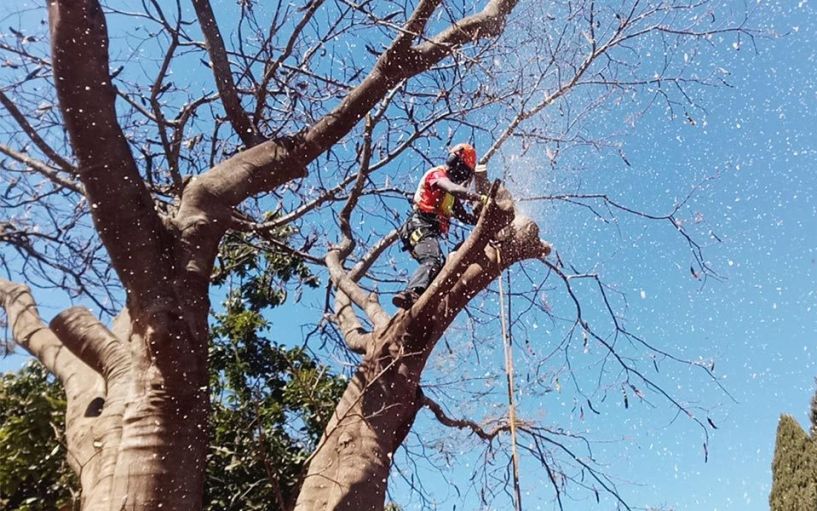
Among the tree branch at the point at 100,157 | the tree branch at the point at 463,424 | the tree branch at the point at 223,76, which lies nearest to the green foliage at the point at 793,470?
the tree branch at the point at 463,424

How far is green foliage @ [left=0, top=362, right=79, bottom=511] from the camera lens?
4.24 meters

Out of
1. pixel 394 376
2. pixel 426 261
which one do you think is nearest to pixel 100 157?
pixel 394 376

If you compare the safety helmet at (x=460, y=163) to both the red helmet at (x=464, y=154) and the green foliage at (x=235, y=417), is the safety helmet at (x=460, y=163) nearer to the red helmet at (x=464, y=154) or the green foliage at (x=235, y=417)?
the red helmet at (x=464, y=154)

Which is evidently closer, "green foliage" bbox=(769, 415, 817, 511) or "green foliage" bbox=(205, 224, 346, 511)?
"green foliage" bbox=(205, 224, 346, 511)

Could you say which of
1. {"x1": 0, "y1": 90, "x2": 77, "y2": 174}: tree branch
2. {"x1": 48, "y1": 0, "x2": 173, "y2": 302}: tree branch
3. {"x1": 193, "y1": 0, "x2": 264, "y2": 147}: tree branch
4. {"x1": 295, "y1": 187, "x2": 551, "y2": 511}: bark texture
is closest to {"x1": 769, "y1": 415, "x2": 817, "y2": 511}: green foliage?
{"x1": 295, "y1": 187, "x2": 551, "y2": 511}: bark texture

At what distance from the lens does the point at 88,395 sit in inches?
125

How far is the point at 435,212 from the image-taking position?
4.21 meters

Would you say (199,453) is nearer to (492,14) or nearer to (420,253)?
(420,253)

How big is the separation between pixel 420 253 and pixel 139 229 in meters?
1.89

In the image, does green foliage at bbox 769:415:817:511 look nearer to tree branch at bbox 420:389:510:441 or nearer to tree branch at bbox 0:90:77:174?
tree branch at bbox 420:389:510:441

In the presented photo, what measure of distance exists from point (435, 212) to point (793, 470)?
8.02 meters

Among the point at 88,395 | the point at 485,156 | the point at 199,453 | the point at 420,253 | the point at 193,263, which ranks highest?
the point at 485,156

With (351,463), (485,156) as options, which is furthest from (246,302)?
(351,463)

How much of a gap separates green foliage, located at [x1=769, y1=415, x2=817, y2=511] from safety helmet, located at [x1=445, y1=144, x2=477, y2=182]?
758 centimetres
